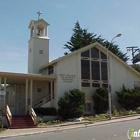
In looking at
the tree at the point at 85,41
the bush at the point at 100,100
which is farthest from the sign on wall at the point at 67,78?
the tree at the point at 85,41

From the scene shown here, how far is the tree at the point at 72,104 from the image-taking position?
24.0 metres

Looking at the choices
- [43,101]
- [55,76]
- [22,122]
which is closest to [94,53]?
[55,76]

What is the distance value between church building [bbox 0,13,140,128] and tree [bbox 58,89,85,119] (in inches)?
39.8

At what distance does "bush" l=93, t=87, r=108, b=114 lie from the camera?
2645cm

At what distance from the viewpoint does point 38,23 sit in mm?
30266

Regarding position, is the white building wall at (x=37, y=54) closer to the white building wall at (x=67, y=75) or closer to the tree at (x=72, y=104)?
the white building wall at (x=67, y=75)

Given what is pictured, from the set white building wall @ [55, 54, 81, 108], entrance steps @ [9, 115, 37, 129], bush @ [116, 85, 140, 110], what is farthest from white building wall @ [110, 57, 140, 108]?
entrance steps @ [9, 115, 37, 129]

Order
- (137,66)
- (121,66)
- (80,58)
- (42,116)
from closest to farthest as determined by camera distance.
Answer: (42,116) < (80,58) < (121,66) < (137,66)

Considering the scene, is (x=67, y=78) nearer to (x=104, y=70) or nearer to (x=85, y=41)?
(x=104, y=70)

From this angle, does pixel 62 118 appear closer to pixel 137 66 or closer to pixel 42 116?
pixel 42 116

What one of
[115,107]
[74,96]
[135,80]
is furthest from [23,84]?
[135,80]

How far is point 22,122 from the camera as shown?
69.1 feet

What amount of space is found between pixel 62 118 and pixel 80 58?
→ 7243mm

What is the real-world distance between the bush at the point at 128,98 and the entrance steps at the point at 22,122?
447 inches
